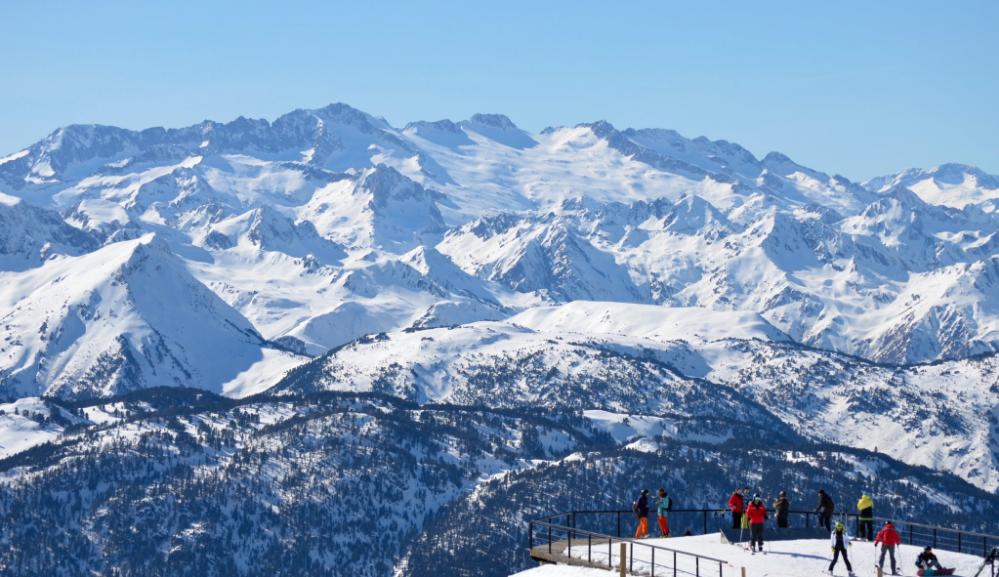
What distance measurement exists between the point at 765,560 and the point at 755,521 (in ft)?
8.58

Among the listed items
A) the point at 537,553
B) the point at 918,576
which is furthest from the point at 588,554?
the point at 918,576

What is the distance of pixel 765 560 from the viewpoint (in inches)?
3014

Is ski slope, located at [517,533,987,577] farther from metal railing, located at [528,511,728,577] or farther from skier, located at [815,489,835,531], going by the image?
skier, located at [815,489,835,531]

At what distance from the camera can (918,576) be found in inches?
2872

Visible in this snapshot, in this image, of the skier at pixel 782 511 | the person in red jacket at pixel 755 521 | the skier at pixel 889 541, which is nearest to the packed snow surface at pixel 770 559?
the person in red jacket at pixel 755 521

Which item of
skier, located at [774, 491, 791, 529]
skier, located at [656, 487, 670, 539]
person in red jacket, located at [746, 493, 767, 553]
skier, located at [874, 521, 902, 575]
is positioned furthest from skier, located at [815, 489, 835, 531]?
skier, located at [656, 487, 670, 539]

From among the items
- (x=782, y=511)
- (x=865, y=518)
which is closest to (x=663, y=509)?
(x=782, y=511)

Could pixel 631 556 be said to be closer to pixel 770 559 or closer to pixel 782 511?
pixel 770 559

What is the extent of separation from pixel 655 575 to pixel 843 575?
9.59 metres

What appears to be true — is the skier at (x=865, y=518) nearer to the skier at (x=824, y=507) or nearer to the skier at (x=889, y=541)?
the skier at (x=824, y=507)

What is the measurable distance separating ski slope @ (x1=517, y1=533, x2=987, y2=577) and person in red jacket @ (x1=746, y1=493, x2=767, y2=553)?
73cm

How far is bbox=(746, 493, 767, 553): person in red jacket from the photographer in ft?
257

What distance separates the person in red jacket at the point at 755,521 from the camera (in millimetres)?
78412

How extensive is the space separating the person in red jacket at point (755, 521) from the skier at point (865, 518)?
6.94m
